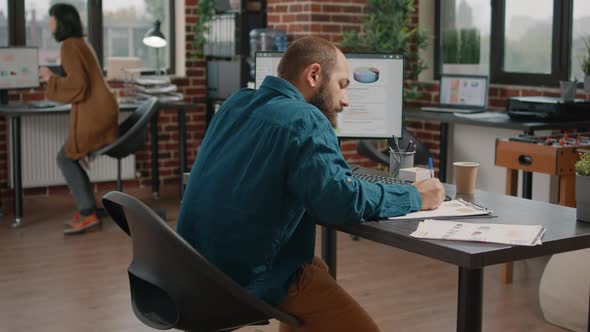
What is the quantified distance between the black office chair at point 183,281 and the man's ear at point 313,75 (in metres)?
0.58

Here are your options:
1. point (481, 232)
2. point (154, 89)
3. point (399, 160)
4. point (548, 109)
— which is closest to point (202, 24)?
point (154, 89)

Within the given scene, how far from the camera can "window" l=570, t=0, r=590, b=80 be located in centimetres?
540

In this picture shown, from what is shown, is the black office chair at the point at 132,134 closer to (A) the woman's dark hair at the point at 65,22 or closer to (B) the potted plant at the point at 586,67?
(A) the woman's dark hair at the point at 65,22

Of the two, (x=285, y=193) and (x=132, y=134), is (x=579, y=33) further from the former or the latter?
(x=285, y=193)

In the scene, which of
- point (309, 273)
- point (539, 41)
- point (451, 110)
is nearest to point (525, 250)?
point (309, 273)

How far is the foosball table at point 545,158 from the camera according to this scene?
4000 mm

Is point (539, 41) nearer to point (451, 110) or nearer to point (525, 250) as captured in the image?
point (451, 110)

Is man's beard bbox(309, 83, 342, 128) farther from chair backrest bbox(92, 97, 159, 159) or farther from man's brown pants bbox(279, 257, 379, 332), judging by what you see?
chair backrest bbox(92, 97, 159, 159)

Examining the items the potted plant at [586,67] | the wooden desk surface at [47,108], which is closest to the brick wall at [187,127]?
the wooden desk surface at [47,108]

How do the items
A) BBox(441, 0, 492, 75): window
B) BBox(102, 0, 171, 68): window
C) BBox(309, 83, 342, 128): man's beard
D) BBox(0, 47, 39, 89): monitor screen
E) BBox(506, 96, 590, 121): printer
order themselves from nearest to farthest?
BBox(309, 83, 342, 128): man's beard → BBox(506, 96, 590, 121): printer → BBox(0, 47, 39, 89): monitor screen → BBox(441, 0, 492, 75): window → BBox(102, 0, 171, 68): window

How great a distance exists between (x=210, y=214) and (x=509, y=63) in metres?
4.22

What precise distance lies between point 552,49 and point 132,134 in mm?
2748

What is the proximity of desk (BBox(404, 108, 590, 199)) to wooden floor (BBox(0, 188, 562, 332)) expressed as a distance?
1.60ft

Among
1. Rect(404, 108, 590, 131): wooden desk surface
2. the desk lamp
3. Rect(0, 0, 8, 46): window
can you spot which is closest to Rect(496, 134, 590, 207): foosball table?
Rect(404, 108, 590, 131): wooden desk surface
